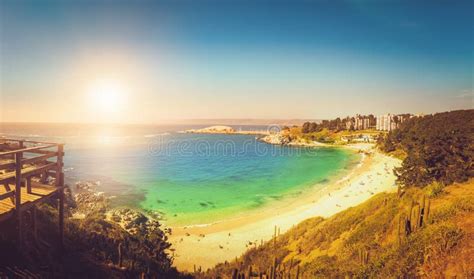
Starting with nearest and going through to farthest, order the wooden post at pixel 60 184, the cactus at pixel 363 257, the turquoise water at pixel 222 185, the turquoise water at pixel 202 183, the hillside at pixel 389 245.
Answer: the hillside at pixel 389 245 < the wooden post at pixel 60 184 < the cactus at pixel 363 257 < the turquoise water at pixel 222 185 < the turquoise water at pixel 202 183

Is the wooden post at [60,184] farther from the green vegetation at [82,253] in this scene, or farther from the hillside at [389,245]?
the hillside at [389,245]

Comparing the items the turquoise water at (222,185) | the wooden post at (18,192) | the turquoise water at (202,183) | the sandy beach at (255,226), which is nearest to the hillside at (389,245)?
the sandy beach at (255,226)

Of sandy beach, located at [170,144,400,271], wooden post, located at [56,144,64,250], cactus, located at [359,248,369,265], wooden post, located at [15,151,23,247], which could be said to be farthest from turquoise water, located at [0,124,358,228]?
wooden post, located at [15,151,23,247]

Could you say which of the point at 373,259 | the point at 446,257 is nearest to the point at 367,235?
the point at 373,259

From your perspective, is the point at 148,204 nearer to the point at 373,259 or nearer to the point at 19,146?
the point at 19,146

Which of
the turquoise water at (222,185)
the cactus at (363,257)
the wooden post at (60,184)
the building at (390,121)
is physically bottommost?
the turquoise water at (222,185)

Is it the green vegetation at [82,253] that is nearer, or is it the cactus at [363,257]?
the green vegetation at [82,253]
